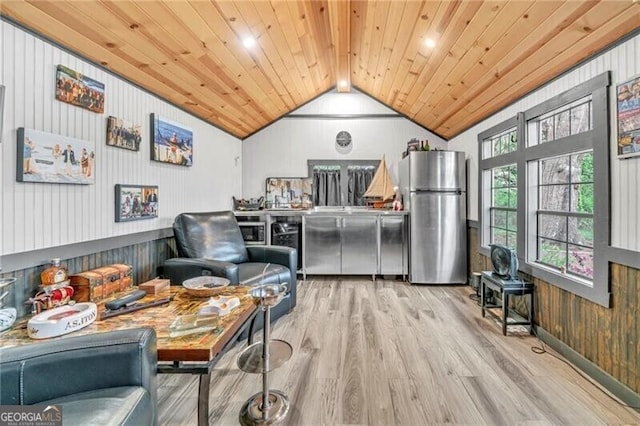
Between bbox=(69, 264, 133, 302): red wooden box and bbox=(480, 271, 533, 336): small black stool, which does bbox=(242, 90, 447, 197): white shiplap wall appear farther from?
bbox=(69, 264, 133, 302): red wooden box

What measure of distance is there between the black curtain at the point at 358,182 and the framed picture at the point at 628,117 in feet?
10.9

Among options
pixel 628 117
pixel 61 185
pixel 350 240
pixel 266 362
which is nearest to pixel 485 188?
pixel 350 240

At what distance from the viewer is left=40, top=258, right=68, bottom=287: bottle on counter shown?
5.51ft

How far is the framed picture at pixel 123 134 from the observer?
222 cm

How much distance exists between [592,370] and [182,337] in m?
2.57

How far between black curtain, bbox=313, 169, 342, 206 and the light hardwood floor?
7.74 feet

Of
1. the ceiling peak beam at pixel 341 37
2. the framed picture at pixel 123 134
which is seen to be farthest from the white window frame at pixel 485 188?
the framed picture at pixel 123 134

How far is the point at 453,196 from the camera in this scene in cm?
407

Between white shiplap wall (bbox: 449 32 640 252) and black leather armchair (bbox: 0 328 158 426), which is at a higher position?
white shiplap wall (bbox: 449 32 640 252)

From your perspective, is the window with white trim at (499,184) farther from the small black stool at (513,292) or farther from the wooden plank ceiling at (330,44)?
the small black stool at (513,292)

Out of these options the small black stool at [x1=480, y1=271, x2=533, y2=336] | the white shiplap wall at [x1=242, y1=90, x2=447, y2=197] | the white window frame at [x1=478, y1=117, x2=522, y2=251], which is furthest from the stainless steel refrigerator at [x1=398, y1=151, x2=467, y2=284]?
the small black stool at [x1=480, y1=271, x2=533, y2=336]

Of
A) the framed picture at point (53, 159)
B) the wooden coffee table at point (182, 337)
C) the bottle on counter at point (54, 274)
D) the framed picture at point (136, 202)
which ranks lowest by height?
the wooden coffee table at point (182, 337)

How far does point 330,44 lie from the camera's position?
3.44 meters

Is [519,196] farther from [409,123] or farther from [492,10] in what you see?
[409,123]
